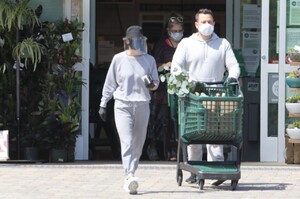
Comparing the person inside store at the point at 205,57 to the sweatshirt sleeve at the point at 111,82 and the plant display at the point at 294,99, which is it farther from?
the plant display at the point at 294,99

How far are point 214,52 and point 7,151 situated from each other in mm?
3419

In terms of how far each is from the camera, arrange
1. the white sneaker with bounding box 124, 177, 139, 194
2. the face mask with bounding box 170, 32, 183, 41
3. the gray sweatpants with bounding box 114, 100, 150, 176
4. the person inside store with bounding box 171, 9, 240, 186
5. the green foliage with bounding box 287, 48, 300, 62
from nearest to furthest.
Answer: the white sneaker with bounding box 124, 177, 139, 194, the gray sweatpants with bounding box 114, 100, 150, 176, the person inside store with bounding box 171, 9, 240, 186, the green foliage with bounding box 287, 48, 300, 62, the face mask with bounding box 170, 32, 183, 41

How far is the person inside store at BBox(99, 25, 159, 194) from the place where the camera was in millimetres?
10625

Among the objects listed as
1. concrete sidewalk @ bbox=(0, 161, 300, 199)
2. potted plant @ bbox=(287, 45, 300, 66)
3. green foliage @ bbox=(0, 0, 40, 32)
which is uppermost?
green foliage @ bbox=(0, 0, 40, 32)

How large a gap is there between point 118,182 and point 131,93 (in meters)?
1.36

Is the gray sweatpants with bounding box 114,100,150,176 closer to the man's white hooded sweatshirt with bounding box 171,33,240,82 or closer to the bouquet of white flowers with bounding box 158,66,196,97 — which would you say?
the bouquet of white flowers with bounding box 158,66,196,97

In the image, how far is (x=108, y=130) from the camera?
14.9 meters

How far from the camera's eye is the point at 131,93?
1066cm

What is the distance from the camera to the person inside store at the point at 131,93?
10625 millimetres

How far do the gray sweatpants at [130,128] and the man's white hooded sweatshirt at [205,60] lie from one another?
675mm

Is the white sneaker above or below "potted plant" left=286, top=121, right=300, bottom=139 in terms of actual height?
below

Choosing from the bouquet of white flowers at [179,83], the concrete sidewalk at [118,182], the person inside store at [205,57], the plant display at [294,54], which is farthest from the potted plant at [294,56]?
the bouquet of white flowers at [179,83]

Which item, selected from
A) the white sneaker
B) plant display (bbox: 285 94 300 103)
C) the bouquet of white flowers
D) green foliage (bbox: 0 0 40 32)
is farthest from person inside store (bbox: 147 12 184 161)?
the white sneaker

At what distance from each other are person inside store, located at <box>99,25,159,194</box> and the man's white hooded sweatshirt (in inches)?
16.9
